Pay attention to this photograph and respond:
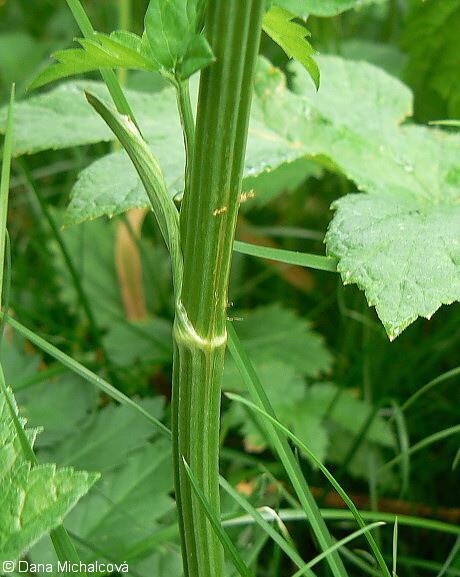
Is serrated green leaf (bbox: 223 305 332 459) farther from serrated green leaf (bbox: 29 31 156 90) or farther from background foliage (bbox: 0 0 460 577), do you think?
serrated green leaf (bbox: 29 31 156 90)

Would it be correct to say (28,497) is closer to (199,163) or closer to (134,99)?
(199,163)

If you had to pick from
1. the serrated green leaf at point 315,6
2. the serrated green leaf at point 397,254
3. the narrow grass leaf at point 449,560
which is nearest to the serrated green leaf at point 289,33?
the serrated green leaf at point 315,6

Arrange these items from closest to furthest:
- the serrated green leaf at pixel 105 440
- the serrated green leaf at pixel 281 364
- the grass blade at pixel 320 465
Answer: the grass blade at pixel 320 465, the serrated green leaf at pixel 105 440, the serrated green leaf at pixel 281 364

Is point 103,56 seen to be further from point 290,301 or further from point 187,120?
point 290,301

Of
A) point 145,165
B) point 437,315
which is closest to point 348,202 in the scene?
point 145,165

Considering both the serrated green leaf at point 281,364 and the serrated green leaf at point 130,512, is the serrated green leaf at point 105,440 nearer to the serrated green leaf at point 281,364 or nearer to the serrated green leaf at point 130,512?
the serrated green leaf at point 130,512

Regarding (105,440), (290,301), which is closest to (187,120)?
(105,440)

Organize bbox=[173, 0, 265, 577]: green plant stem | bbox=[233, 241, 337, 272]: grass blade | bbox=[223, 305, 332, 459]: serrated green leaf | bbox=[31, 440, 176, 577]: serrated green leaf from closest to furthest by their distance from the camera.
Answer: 1. bbox=[173, 0, 265, 577]: green plant stem
2. bbox=[233, 241, 337, 272]: grass blade
3. bbox=[31, 440, 176, 577]: serrated green leaf
4. bbox=[223, 305, 332, 459]: serrated green leaf

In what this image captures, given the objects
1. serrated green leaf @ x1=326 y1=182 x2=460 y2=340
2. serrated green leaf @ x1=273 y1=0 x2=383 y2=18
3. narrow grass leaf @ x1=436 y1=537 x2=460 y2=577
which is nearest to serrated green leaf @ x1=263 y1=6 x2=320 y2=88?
serrated green leaf @ x1=273 y1=0 x2=383 y2=18
